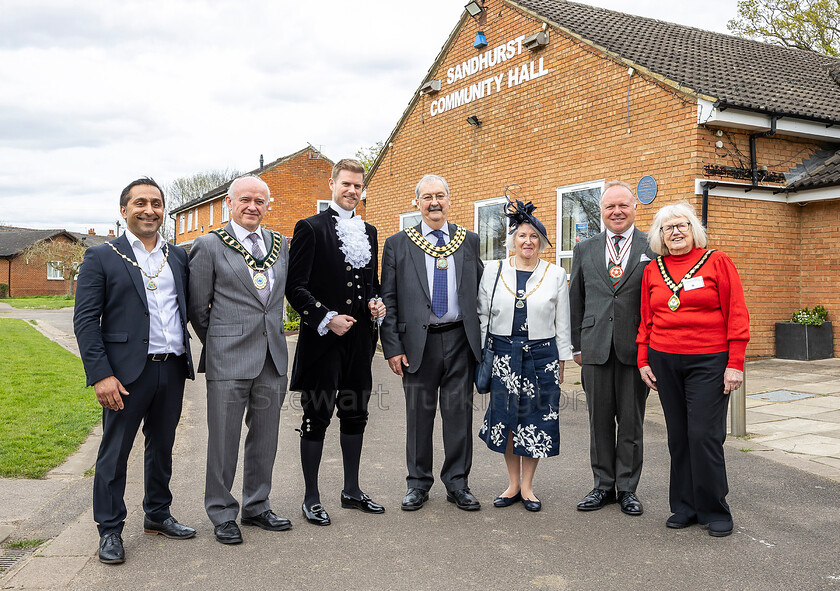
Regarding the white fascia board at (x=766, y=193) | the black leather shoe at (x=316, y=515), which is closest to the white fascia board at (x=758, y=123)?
the white fascia board at (x=766, y=193)

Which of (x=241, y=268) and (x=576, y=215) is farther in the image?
(x=576, y=215)

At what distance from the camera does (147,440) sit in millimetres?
4270

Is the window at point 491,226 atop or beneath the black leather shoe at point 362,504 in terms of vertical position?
atop

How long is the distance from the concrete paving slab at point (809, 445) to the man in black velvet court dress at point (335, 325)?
3970 mm

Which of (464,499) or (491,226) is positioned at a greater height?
(491,226)

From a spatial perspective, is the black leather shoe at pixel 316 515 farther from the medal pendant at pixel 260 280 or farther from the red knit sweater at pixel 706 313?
the red knit sweater at pixel 706 313

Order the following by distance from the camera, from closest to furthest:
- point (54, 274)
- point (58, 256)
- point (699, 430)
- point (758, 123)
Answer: point (699, 430), point (758, 123), point (58, 256), point (54, 274)

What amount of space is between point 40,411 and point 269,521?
501 centimetres

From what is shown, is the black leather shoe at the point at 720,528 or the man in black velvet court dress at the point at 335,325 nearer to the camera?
the black leather shoe at the point at 720,528

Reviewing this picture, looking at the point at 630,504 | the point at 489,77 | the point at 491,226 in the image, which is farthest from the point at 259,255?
the point at 489,77

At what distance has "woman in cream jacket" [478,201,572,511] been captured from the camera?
4.82 meters

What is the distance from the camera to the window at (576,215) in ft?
42.3

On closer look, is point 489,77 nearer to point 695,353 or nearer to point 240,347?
point 695,353

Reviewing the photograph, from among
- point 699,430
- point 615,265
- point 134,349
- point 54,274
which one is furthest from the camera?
point 54,274
